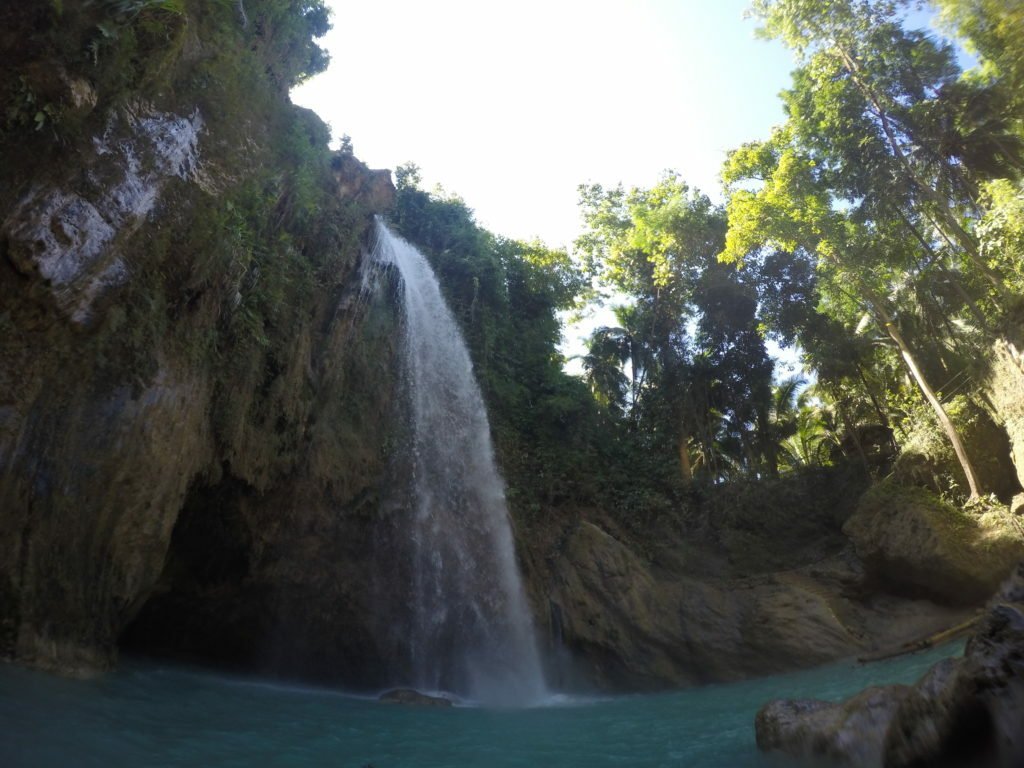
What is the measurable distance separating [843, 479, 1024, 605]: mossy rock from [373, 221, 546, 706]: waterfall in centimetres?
911

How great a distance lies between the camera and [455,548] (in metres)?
15.3

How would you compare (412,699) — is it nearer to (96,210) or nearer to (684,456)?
(96,210)

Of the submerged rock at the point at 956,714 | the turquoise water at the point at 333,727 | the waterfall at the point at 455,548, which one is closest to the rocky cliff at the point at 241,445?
the waterfall at the point at 455,548

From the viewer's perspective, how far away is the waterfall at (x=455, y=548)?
1416 cm

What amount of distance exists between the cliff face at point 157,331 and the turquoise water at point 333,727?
1.59 meters

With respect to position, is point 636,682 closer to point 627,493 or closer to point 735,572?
point 735,572

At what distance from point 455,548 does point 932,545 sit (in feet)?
38.0

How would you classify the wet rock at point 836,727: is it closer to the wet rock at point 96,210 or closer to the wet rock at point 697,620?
the wet rock at point 697,620

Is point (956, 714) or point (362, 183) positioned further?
point (362, 183)

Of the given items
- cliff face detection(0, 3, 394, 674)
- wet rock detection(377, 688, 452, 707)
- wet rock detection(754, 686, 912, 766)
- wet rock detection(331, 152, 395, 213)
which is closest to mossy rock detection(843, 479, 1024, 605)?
wet rock detection(754, 686, 912, 766)

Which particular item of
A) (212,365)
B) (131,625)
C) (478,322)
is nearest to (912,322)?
(478,322)

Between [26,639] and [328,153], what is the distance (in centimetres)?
1202

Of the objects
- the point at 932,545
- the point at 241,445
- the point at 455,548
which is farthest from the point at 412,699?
the point at 932,545

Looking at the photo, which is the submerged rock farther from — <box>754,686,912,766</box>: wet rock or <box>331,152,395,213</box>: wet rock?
<box>331,152,395,213</box>: wet rock
